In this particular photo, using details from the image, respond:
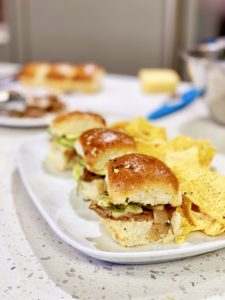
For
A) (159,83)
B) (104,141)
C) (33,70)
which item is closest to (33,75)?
(33,70)

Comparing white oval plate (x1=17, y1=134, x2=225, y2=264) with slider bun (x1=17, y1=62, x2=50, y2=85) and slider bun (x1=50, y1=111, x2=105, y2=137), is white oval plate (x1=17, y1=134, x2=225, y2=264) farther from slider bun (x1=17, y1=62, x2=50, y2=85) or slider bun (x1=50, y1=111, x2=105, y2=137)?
slider bun (x1=17, y1=62, x2=50, y2=85)

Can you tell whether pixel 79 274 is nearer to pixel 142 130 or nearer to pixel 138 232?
pixel 138 232

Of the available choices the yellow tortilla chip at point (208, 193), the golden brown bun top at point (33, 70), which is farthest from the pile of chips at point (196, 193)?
the golden brown bun top at point (33, 70)

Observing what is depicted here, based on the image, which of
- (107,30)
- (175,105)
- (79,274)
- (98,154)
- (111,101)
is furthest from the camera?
(107,30)

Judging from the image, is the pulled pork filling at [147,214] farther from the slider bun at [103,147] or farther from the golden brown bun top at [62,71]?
the golden brown bun top at [62,71]

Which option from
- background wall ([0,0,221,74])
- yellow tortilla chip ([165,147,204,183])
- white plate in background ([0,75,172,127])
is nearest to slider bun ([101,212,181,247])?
yellow tortilla chip ([165,147,204,183])

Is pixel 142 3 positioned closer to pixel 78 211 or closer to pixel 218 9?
pixel 218 9
